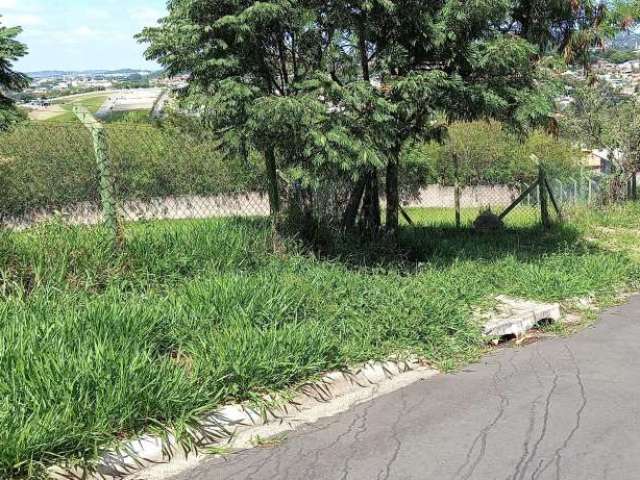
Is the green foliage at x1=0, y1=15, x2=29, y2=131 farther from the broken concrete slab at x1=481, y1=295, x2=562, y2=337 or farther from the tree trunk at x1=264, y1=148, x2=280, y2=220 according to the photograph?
the broken concrete slab at x1=481, y1=295, x2=562, y2=337

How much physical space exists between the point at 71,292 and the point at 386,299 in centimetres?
300

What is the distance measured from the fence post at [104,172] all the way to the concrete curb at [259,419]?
9.84 feet

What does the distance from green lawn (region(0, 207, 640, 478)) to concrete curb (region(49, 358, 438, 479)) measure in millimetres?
102

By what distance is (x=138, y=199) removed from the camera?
8.15 metres

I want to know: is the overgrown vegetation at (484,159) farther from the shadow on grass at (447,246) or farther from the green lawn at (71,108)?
the green lawn at (71,108)

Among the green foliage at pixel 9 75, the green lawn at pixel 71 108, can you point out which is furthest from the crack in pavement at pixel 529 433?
the green foliage at pixel 9 75

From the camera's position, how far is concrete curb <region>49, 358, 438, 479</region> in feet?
12.5

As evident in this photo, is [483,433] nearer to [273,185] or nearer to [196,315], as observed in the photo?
[196,315]

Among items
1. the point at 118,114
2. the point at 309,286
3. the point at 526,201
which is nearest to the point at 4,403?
the point at 309,286

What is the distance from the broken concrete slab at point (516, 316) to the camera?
6.52m

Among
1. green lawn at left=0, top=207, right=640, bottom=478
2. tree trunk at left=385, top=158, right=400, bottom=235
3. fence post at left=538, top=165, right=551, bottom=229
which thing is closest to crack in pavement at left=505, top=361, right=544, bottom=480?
green lawn at left=0, top=207, right=640, bottom=478

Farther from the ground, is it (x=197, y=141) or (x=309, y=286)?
(x=197, y=141)

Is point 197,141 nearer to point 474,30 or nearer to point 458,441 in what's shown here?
point 474,30

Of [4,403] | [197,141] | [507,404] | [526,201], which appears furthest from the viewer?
[526,201]
